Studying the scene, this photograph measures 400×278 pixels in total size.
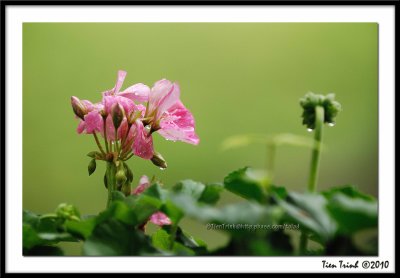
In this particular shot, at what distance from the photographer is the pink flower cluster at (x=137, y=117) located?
2.15ft

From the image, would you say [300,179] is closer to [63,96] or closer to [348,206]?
[63,96]

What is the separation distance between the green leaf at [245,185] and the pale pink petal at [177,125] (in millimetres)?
94

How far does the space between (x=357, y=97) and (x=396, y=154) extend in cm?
202

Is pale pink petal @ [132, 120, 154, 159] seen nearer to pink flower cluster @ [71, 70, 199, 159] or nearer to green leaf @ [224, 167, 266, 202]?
pink flower cluster @ [71, 70, 199, 159]

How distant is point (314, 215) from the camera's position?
48cm

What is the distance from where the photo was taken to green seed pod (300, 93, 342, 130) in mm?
578

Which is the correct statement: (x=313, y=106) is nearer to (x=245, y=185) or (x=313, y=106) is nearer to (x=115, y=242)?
(x=245, y=185)

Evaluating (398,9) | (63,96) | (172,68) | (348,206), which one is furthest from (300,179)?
(348,206)

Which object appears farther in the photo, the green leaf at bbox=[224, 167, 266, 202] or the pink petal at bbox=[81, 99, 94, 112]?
the pink petal at bbox=[81, 99, 94, 112]

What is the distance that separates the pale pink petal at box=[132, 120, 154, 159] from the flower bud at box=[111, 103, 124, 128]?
0.03 meters

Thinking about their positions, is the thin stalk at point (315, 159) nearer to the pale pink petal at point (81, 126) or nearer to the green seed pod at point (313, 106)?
the green seed pod at point (313, 106)

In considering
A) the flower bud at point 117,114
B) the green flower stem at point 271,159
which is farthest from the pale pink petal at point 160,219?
the green flower stem at point 271,159

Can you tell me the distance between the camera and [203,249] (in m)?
0.57

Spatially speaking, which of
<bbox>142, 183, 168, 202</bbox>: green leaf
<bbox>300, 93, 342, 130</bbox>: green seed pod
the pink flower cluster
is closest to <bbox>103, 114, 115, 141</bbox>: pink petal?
the pink flower cluster
